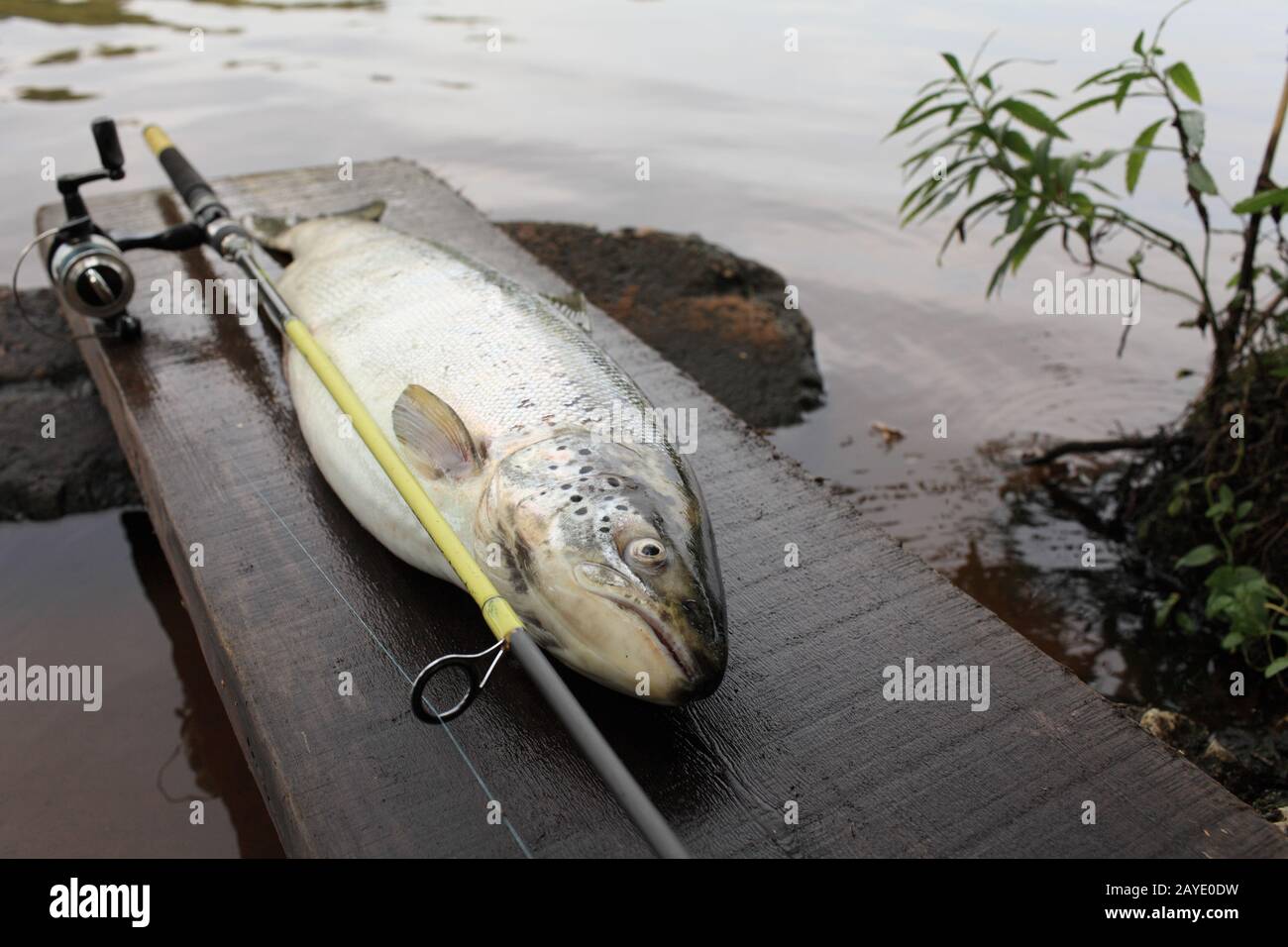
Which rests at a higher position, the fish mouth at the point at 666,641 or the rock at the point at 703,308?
the rock at the point at 703,308

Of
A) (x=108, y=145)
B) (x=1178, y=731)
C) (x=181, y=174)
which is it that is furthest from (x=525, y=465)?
(x=181, y=174)

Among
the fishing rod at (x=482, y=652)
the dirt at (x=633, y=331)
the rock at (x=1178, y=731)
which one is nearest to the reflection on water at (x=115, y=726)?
the dirt at (x=633, y=331)

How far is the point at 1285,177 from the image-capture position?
785 centimetres

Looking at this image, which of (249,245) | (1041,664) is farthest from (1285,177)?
(249,245)

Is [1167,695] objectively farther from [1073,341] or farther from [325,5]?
[325,5]

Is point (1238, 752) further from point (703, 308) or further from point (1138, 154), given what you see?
point (703, 308)

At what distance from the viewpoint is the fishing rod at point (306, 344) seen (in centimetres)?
175

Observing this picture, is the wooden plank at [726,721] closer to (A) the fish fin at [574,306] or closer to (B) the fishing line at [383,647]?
(B) the fishing line at [383,647]

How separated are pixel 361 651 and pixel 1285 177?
8.37 m

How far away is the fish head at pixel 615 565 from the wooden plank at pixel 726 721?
0.76ft

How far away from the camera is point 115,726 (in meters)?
3.31

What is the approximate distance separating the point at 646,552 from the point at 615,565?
0.07 m

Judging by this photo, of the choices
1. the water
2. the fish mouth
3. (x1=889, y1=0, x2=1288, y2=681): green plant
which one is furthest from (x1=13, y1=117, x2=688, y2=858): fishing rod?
the water

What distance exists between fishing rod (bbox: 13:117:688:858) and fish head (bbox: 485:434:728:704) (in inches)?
4.7
